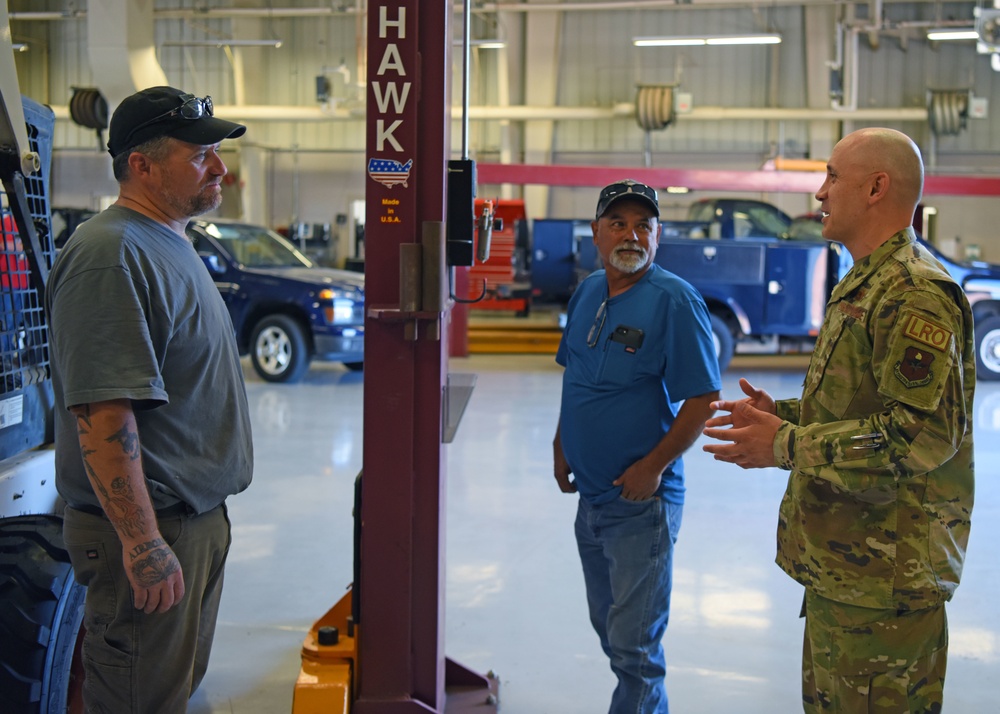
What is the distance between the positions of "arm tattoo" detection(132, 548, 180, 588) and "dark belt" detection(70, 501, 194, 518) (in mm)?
122

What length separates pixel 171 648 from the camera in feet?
6.71

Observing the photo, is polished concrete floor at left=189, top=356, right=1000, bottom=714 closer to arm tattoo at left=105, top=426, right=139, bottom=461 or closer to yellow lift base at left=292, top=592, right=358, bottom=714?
yellow lift base at left=292, top=592, right=358, bottom=714

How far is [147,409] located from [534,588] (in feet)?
8.45

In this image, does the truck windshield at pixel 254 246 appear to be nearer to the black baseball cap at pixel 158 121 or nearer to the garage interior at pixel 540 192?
the garage interior at pixel 540 192

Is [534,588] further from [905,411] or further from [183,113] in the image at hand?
[183,113]

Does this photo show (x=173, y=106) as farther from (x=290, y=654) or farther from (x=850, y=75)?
(x=850, y=75)

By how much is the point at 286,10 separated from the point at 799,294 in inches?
455

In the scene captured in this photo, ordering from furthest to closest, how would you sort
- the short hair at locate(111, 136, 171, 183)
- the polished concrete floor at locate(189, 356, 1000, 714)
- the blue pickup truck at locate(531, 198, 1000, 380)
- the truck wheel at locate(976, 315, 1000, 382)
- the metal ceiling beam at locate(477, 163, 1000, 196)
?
the metal ceiling beam at locate(477, 163, 1000, 196)
the truck wheel at locate(976, 315, 1000, 382)
the blue pickup truck at locate(531, 198, 1000, 380)
the polished concrete floor at locate(189, 356, 1000, 714)
the short hair at locate(111, 136, 171, 183)

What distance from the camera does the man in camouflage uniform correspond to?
1860mm

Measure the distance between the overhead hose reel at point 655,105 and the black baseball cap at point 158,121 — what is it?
50.7 feet

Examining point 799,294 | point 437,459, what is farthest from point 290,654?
point 799,294

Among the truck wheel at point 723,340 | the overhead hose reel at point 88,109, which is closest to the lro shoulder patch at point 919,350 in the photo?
the truck wheel at point 723,340

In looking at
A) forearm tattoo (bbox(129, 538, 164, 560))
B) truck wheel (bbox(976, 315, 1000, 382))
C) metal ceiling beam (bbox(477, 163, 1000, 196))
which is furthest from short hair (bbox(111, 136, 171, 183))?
truck wheel (bbox(976, 315, 1000, 382))

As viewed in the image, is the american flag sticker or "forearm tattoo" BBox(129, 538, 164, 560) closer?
"forearm tattoo" BBox(129, 538, 164, 560)
